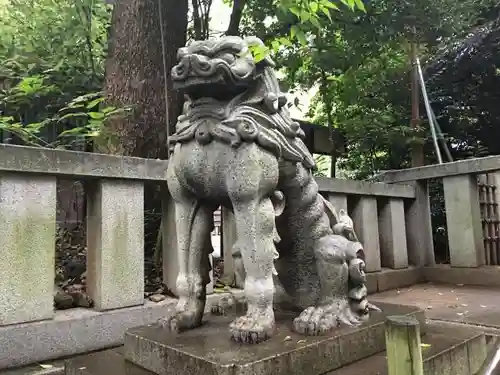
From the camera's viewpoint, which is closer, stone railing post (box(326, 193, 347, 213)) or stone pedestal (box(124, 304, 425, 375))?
stone pedestal (box(124, 304, 425, 375))

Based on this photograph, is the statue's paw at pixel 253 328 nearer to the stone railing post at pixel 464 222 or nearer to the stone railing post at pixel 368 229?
the stone railing post at pixel 368 229

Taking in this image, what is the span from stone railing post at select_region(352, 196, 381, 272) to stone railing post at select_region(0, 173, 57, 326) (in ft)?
8.90

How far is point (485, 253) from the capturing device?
471 centimetres

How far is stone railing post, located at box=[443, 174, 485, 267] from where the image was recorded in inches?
174

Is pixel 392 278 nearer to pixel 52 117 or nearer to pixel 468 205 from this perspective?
pixel 468 205

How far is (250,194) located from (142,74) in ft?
7.83

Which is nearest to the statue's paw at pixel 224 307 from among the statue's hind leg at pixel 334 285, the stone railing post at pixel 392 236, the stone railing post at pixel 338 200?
the statue's hind leg at pixel 334 285

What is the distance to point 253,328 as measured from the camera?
5.23ft

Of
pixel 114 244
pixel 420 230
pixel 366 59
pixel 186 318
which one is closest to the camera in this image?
pixel 186 318

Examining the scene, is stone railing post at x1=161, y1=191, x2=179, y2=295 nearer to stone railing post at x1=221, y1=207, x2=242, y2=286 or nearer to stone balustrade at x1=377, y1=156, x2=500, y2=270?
stone railing post at x1=221, y1=207, x2=242, y2=286

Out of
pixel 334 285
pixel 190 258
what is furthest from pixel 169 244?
pixel 334 285

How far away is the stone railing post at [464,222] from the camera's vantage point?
442 cm

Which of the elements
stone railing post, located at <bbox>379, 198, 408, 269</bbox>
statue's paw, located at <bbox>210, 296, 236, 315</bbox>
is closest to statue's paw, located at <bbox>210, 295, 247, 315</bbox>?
statue's paw, located at <bbox>210, 296, 236, 315</bbox>

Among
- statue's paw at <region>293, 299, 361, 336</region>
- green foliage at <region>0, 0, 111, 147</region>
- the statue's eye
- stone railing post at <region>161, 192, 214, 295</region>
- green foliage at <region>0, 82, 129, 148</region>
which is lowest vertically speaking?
statue's paw at <region>293, 299, 361, 336</region>
